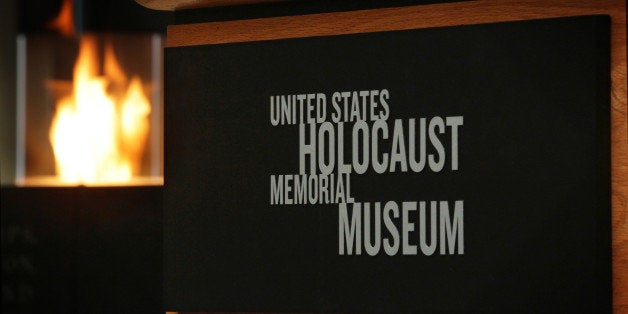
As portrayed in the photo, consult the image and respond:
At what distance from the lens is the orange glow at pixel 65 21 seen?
3.70 m

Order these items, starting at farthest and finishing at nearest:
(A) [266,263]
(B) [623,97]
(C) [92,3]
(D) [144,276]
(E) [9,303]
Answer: (C) [92,3]
(E) [9,303]
(D) [144,276]
(A) [266,263]
(B) [623,97]

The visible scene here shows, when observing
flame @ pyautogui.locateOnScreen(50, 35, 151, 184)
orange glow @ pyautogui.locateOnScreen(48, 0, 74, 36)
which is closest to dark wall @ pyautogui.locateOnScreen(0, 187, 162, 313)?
orange glow @ pyautogui.locateOnScreen(48, 0, 74, 36)

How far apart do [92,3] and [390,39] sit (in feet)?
9.12

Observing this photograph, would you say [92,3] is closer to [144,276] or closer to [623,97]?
[144,276]

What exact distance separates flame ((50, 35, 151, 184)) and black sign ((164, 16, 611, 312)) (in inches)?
114

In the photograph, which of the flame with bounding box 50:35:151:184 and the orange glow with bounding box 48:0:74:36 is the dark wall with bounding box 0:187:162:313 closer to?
the orange glow with bounding box 48:0:74:36

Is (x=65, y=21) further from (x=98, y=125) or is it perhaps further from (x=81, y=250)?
(x=81, y=250)

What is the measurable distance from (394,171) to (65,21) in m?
2.90

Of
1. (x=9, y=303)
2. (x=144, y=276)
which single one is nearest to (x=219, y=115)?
(x=144, y=276)

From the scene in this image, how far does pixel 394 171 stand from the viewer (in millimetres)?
1043

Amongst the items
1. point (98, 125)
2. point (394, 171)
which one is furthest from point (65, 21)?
point (394, 171)

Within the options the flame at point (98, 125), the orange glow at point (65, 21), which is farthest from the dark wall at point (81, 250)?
the flame at point (98, 125)

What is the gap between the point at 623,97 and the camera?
3.17 ft

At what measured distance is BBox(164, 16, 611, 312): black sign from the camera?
971mm
